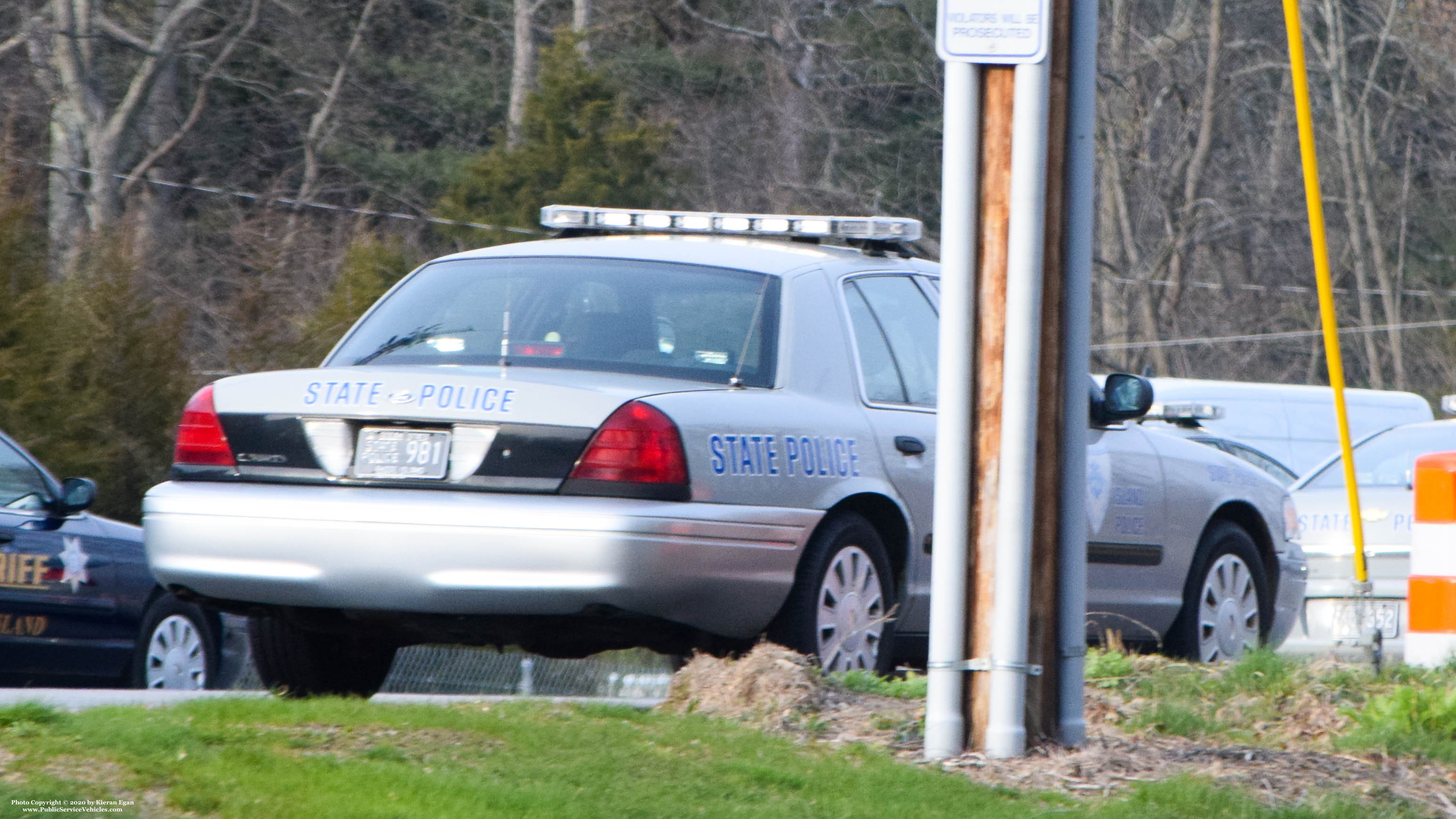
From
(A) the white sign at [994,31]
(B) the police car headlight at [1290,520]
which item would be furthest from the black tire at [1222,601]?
(A) the white sign at [994,31]

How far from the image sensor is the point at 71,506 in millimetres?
8273

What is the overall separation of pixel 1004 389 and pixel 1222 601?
349cm

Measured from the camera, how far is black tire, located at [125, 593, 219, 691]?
870cm

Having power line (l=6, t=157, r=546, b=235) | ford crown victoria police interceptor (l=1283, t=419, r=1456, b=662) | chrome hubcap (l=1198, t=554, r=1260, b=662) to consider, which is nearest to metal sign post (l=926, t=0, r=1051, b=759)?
chrome hubcap (l=1198, t=554, r=1260, b=662)

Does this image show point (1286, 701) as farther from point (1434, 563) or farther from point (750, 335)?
point (750, 335)

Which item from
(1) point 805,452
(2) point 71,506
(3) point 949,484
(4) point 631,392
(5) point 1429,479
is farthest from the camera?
(2) point 71,506

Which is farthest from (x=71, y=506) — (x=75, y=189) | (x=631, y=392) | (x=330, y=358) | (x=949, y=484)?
(x=75, y=189)

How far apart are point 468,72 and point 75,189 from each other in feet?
34.4

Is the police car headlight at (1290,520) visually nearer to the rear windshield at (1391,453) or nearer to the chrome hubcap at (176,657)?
the rear windshield at (1391,453)

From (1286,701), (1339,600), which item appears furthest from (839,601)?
(1339,600)

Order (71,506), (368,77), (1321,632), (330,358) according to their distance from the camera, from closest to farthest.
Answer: (330,358)
(71,506)
(1321,632)
(368,77)

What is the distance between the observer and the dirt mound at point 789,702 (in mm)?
5215

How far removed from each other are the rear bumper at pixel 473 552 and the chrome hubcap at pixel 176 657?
320cm

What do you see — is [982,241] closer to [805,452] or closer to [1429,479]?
[805,452]
